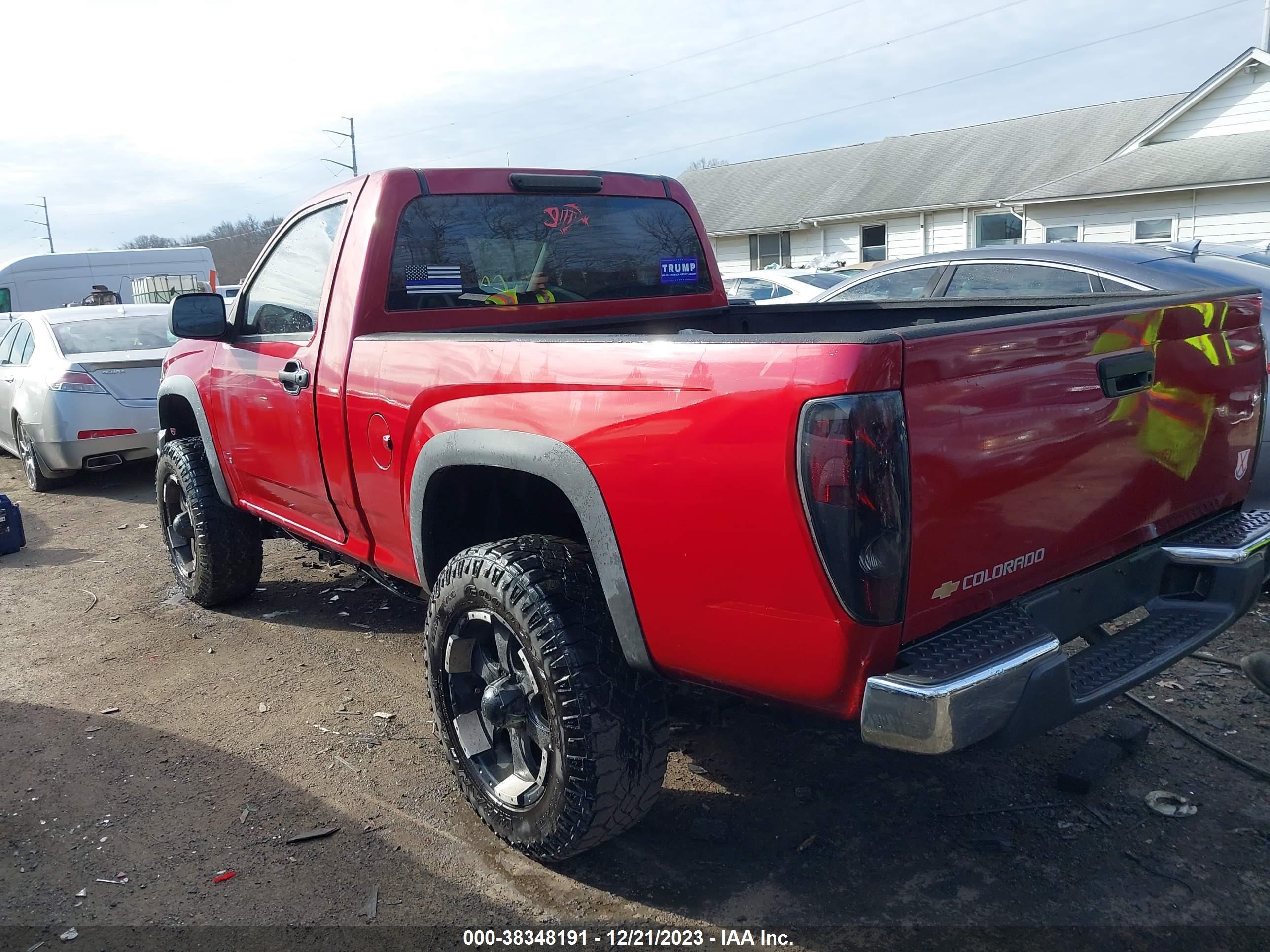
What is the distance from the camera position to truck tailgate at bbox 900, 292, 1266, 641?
2.18 meters

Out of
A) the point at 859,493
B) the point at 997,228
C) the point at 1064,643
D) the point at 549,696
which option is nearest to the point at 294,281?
the point at 549,696

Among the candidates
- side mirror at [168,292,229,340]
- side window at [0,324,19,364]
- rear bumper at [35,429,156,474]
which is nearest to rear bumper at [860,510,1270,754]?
side mirror at [168,292,229,340]

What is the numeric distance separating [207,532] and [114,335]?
5204mm

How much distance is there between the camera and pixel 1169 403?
109 inches

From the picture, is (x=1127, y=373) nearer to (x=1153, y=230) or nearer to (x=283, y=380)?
(x=283, y=380)

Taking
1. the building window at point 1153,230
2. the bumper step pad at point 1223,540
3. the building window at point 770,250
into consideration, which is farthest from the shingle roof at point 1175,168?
the bumper step pad at point 1223,540

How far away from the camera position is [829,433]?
2053 millimetres

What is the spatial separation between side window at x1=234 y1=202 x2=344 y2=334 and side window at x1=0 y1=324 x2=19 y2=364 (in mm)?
6719

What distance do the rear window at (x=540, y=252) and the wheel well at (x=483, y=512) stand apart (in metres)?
0.86

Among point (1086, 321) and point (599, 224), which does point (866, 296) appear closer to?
point (599, 224)

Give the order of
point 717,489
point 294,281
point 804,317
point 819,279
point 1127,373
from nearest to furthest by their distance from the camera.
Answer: point 717,489 < point 1127,373 < point 294,281 < point 804,317 < point 819,279

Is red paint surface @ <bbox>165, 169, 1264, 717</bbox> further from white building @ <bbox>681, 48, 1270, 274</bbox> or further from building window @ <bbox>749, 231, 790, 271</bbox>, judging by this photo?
building window @ <bbox>749, 231, 790, 271</bbox>

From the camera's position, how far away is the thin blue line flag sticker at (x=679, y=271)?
4.57 m

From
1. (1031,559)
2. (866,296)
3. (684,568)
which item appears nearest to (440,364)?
(684,568)
